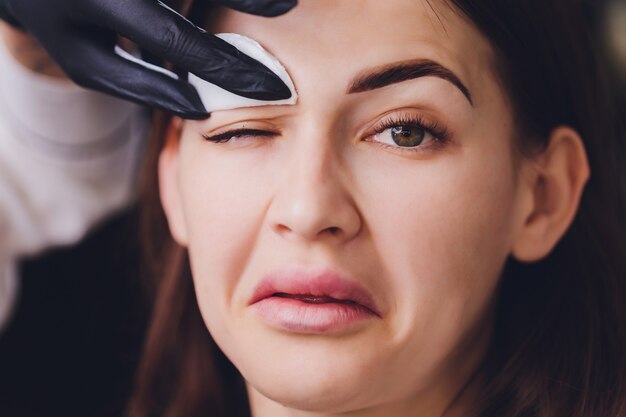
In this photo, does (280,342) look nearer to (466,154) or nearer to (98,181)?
(466,154)

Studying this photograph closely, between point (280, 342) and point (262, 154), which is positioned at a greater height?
point (262, 154)

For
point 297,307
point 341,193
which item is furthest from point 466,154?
point 297,307

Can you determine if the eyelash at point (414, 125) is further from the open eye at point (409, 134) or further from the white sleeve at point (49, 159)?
→ the white sleeve at point (49, 159)

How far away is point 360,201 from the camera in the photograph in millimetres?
991

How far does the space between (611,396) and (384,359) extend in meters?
0.33

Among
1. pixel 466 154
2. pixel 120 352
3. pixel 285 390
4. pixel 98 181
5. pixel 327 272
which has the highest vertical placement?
pixel 466 154

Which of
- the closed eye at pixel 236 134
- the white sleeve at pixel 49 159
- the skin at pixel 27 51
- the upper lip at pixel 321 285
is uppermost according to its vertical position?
the closed eye at pixel 236 134

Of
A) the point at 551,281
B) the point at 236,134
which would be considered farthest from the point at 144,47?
the point at 551,281

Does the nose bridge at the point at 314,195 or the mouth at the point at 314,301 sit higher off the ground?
the nose bridge at the point at 314,195

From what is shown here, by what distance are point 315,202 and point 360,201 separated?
0.22ft

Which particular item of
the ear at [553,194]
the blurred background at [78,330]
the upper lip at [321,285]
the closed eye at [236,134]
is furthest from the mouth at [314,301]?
the blurred background at [78,330]

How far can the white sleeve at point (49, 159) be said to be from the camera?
1584 millimetres

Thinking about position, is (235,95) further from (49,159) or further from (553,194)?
(49,159)

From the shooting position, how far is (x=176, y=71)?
1165 mm
